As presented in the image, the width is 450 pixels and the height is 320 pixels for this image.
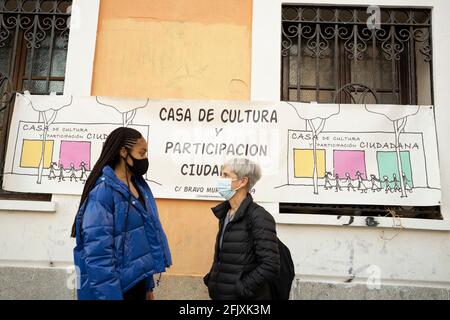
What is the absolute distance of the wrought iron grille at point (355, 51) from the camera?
15.0ft

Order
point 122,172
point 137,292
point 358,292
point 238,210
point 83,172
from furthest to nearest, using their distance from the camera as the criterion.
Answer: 1. point 83,172
2. point 358,292
3. point 238,210
4. point 122,172
5. point 137,292

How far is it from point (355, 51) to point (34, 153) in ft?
12.0

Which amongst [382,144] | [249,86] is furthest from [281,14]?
[382,144]

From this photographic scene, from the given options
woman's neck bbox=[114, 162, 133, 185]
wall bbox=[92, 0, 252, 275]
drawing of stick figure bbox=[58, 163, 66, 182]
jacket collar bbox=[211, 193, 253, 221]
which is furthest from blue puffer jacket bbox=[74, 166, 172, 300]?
wall bbox=[92, 0, 252, 275]

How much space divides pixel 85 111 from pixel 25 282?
184cm

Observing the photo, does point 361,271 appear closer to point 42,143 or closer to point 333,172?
point 333,172

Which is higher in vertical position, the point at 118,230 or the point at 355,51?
the point at 355,51

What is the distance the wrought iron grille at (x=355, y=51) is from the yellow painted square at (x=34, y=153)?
8.70 feet

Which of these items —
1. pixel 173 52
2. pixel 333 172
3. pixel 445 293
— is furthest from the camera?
pixel 173 52

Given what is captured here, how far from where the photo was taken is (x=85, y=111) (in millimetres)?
4355

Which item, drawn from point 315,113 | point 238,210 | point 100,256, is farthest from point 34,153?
point 315,113

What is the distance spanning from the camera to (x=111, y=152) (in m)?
2.61

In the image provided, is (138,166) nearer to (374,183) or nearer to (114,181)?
(114,181)
